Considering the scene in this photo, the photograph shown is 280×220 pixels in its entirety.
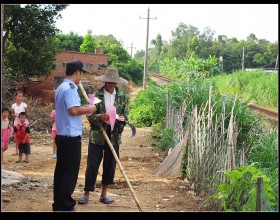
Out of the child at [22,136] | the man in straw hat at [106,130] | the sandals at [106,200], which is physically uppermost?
the man in straw hat at [106,130]

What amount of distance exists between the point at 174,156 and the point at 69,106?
3.38 meters

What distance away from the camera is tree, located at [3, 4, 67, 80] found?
1390cm

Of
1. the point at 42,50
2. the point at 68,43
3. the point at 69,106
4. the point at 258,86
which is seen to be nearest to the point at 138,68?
the point at 68,43

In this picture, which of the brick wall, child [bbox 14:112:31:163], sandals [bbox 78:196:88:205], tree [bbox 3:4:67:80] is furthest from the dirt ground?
the brick wall

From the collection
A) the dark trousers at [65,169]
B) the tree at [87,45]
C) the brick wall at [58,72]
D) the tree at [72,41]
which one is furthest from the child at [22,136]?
the tree at [87,45]

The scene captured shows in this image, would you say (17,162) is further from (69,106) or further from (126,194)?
(69,106)

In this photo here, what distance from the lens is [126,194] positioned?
265 inches

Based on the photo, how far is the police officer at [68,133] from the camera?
16.3 feet

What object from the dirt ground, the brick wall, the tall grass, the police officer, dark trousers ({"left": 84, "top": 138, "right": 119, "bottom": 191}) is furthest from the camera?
the tall grass

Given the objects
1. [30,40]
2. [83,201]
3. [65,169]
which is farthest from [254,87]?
[65,169]

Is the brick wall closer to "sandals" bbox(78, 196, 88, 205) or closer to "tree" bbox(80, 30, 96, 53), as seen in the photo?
"tree" bbox(80, 30, 96, 53)

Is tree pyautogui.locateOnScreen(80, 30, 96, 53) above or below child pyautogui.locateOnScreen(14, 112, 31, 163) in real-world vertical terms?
above

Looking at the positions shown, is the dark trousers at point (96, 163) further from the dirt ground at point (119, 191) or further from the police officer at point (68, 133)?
the police officer at point (68, 133)

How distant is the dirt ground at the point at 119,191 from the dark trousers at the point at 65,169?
37 centimetres
